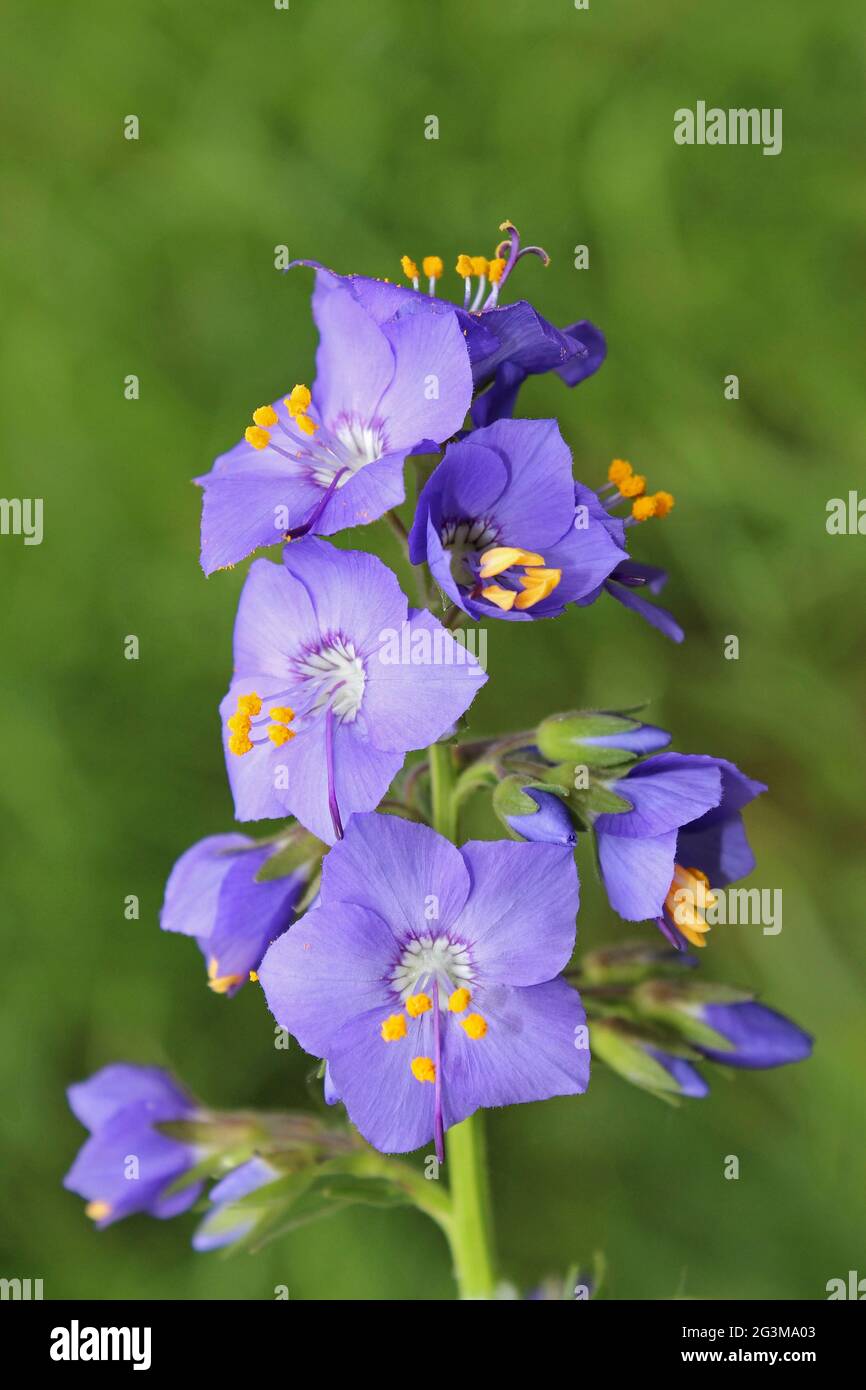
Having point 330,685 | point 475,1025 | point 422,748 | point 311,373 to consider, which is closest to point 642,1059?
point 475,1025

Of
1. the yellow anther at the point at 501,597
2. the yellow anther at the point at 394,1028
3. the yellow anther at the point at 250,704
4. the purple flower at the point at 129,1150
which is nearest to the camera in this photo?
the yellow anther at the point at 501,597

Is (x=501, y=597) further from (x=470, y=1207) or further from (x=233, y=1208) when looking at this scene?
(x=233, y=1208)

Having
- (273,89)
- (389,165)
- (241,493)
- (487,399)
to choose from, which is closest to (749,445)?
(389,165)

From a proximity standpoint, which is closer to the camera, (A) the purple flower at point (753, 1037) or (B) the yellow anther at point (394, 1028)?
(B) the yellow anther at point (394, 1028)

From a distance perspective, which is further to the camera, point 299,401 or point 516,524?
point 299,401

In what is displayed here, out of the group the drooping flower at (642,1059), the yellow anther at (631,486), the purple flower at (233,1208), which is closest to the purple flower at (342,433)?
the yellow anther at (631,486)

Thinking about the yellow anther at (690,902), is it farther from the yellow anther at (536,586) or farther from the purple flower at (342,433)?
the purple flower at (342,433)
